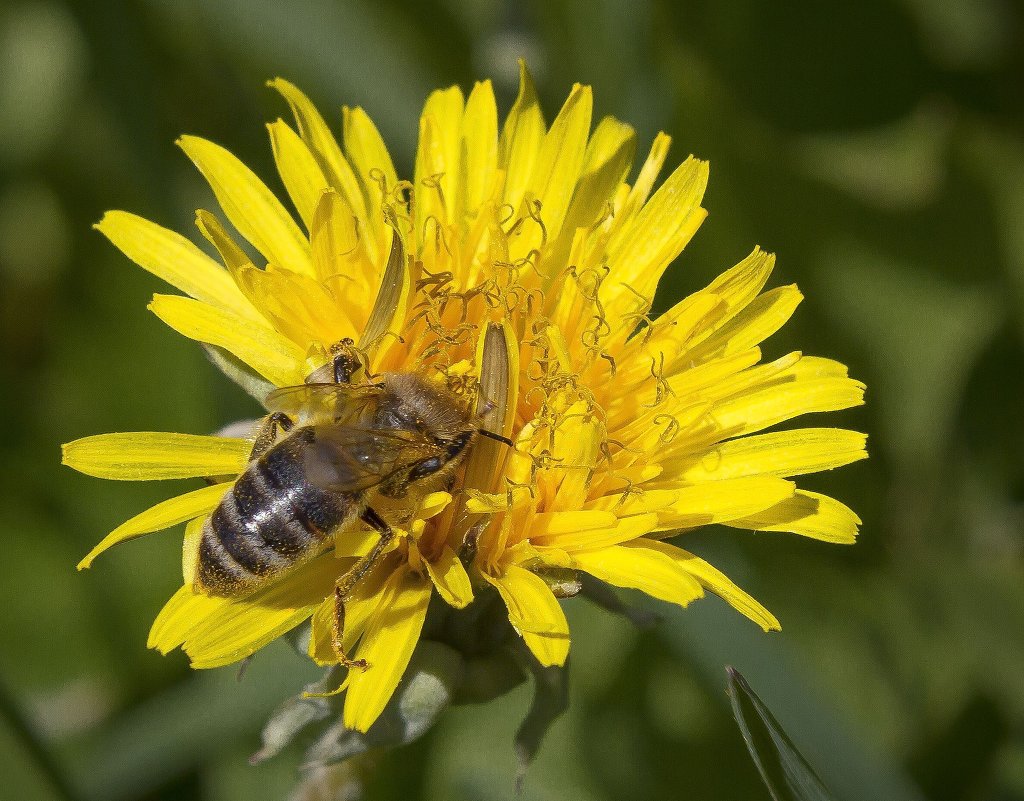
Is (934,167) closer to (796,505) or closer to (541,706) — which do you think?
(796,505)

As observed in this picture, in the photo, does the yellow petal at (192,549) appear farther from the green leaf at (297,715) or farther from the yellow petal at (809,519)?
the yellow petal at (809,519)

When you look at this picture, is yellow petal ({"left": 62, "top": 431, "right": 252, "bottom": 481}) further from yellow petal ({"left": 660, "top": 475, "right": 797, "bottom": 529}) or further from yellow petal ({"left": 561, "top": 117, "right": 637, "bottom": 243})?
yellow petal ({"left": 561, "top": 117, "right": 637, "bottom": 243})

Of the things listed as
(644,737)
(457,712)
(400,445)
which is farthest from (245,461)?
(644,737)

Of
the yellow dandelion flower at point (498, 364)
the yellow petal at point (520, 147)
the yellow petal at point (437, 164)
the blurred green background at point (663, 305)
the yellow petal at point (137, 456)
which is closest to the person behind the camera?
the yellow dandelion flower at point (498, 364)

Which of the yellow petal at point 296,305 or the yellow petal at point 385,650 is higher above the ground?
the yellow petal at point 296,305

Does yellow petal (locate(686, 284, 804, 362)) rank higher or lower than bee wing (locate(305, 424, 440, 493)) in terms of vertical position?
lower

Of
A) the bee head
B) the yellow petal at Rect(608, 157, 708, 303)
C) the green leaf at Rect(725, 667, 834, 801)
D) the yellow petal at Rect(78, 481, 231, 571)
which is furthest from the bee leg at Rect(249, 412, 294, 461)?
the green leaf at Rect(725, 667, 834, 801)

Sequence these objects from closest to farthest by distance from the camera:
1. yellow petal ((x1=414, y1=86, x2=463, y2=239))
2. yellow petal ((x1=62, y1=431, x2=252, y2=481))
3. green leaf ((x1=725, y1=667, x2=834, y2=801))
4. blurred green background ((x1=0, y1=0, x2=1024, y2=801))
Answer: green leaf ((x1=725, y1=667, x2=834, y2=801)) < yellow petal ((x1=62, y1=431, x2=252, y2=481)) < yellow petal ((x1=414, y1=86, x2=463, y2=239)) < blurred green background ((x1=0, y1=0, x2=1024, y2=801))

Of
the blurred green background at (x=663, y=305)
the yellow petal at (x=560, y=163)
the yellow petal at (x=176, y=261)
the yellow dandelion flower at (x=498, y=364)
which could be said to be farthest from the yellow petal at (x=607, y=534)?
the blurred green background at (x=663, y=305)
